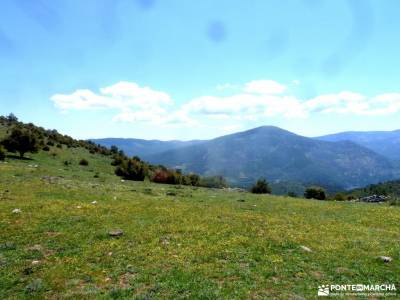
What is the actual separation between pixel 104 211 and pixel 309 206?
65.1 ft

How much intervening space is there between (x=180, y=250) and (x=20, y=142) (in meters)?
52.2

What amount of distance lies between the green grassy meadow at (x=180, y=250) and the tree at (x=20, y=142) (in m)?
33.2

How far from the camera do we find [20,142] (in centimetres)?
6091

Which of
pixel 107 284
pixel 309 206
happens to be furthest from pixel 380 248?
pixel 309 206

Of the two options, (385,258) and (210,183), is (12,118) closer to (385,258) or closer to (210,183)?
(210,183)

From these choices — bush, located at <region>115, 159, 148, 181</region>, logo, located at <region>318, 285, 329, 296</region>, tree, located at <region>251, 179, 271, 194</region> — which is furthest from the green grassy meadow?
bush, located at <region>115, 159, 148, 181</region>

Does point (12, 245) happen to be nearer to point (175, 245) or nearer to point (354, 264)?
point (175, 245)

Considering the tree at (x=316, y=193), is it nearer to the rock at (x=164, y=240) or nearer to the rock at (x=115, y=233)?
the rock at (x=164, y=240)

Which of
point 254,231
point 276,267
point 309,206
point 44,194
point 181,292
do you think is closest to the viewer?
point 181,292

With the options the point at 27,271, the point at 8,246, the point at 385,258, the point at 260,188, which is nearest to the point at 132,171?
the point at 260,188

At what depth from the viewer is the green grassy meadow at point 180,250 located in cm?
1384

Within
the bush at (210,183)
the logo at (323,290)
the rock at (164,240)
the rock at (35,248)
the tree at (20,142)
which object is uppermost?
the tree at (20,142)

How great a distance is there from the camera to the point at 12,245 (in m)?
18.3

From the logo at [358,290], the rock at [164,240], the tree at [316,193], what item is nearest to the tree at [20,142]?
the tree at [316,193]
